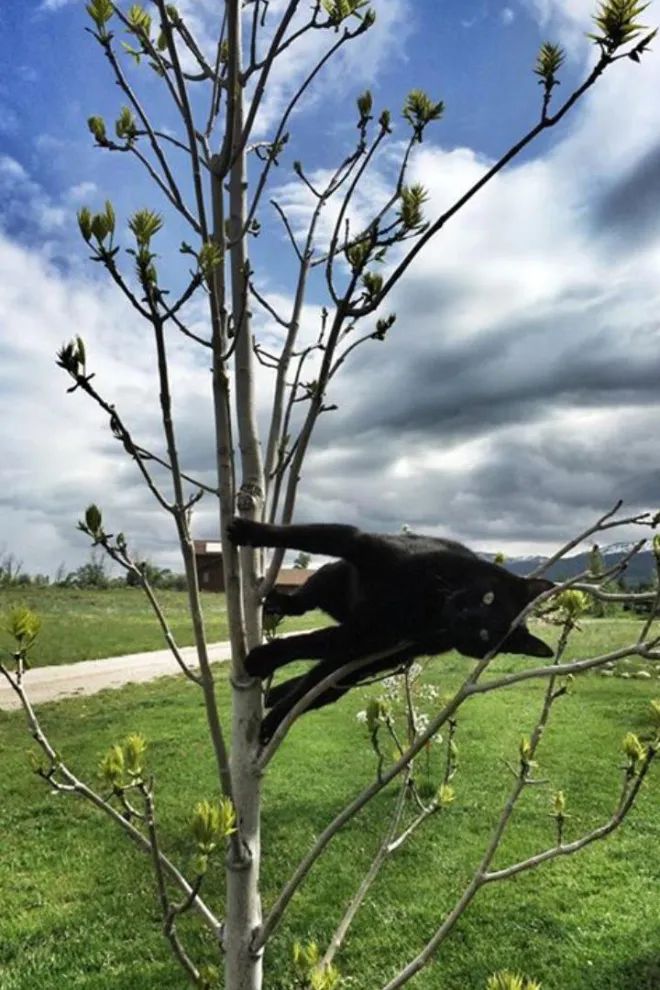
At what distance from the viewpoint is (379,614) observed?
7.77ft

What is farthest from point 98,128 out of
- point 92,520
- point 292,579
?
point 292,579

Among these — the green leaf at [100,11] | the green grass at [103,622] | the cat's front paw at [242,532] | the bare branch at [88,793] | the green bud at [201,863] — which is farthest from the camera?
the green grass at [103,622]

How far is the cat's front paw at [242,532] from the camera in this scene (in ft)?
6.54

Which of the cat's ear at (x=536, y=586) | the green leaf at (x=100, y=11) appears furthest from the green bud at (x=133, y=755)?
the green leaf at (x=100, y=11)

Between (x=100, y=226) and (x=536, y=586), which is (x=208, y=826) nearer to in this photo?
(x=100, y=226)

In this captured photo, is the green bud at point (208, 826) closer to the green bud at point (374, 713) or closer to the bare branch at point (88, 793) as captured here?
the bare branch at point (88, 793)

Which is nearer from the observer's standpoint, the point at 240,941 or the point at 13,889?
the point at 240,941

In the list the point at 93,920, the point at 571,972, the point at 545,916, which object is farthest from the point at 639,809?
the point at 93,920

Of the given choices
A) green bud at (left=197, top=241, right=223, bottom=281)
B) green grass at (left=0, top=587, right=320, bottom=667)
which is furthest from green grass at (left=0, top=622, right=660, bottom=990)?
green grass at (left=0, top=587, right=320, bottom=667)

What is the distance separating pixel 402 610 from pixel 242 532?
613 millimetres

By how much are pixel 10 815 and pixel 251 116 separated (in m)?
8.91

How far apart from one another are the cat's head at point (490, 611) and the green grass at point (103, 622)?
1540cm

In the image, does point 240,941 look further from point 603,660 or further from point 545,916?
point 545,916

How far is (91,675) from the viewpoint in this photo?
17.7 metres
